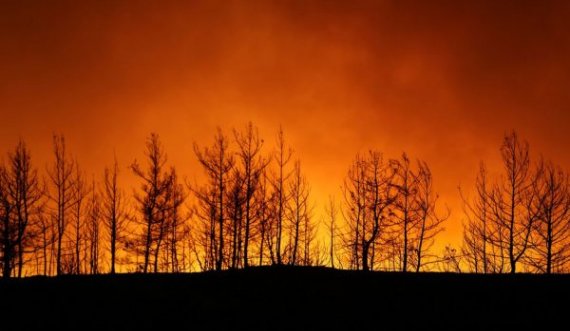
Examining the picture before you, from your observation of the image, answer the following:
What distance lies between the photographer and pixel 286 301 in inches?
635

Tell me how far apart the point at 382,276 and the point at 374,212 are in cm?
1344

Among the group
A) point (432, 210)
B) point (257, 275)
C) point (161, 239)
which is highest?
point (432, 210)

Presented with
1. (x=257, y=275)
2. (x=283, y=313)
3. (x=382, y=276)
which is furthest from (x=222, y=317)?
(x=382, y=276)

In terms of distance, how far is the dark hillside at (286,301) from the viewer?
1433cm

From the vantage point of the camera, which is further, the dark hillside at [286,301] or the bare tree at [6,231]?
the bare tree at [6,231]

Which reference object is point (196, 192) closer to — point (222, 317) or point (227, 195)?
point (227, 195)

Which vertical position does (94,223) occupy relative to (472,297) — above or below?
above

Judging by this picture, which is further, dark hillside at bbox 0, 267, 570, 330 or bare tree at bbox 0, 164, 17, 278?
bare tree at bbox 0, 164, 17, 278

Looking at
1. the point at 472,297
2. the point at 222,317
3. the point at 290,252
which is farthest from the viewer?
the point at 290,252

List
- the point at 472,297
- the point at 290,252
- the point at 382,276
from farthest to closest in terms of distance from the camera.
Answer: the point at 290,252, the point at 382,276, the point at 472,297

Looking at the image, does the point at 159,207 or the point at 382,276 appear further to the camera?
the point at 159,207

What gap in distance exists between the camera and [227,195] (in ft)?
101

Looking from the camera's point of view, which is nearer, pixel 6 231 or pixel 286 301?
pixel 286 301

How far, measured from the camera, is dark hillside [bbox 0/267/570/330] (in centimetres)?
1433
